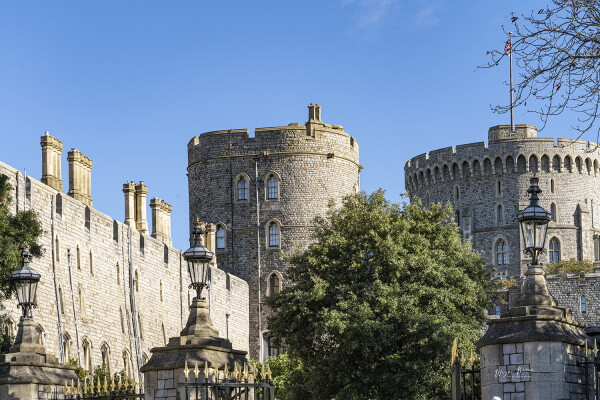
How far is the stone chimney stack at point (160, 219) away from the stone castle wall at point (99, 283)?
2.60 meters

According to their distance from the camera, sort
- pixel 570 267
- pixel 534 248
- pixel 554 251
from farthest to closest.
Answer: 1. pixel 554 251
2. pixel 570 267
3. pixel 534 248


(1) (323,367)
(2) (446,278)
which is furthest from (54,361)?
(2) (446,278)

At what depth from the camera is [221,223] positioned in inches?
2355

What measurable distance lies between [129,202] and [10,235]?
17841mm

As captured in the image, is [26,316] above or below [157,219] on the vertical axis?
below

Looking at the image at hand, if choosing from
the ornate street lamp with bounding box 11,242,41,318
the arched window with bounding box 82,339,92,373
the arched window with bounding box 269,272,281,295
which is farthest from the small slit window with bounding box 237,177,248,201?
the ornate street lamp with bounding box 11,242,41,318

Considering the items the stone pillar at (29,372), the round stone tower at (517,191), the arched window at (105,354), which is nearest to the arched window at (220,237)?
the arched window at (105,354)

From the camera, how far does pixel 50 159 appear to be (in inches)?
1606

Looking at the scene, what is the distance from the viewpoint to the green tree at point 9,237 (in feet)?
100

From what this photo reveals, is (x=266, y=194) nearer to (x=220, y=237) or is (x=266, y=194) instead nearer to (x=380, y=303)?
(x=220, y=237)

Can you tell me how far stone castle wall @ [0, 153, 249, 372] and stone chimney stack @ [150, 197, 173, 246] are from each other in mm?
2601

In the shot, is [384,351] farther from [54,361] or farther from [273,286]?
[273,286]

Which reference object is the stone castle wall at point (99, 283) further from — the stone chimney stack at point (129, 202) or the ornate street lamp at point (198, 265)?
the ornate street lamp at point (198, 265)

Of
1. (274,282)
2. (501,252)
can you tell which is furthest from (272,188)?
(501,252)
